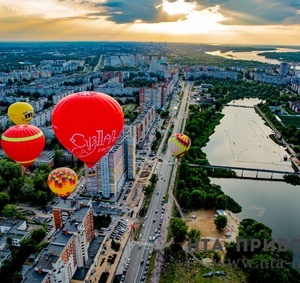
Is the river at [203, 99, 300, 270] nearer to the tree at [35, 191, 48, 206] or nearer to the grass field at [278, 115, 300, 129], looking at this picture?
the grass field at [278, 115, 300, 129]

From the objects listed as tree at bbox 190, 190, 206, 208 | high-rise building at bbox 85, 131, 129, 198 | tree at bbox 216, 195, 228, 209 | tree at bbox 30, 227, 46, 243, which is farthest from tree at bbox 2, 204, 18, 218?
tree at bbox 216, 195, 228, 209

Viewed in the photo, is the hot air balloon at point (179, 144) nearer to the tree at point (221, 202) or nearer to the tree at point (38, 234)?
the tree at point (221, 202)

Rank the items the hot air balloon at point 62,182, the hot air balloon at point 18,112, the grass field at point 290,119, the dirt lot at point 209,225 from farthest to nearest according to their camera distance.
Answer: the grass field at point 290,119 < the hot air balloon at point 18,112 < the dirt lot at point 209,225 < the hot air balloon at point 62,182

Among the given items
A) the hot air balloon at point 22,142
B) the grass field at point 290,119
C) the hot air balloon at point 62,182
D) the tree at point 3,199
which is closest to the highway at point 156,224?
the hot air balloon at point 62,182

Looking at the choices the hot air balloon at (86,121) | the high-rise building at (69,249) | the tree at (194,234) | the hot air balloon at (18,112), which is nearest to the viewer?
the hot air balloon at (86,121)

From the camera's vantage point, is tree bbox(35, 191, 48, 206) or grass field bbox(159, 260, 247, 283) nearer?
grass field bbox(159, 260, 247, 283)

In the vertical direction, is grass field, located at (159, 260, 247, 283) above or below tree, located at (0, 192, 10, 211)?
below

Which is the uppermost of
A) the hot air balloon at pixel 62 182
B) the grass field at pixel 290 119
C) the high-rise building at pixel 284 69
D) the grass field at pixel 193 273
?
the high-rise building at pixel 284 69
